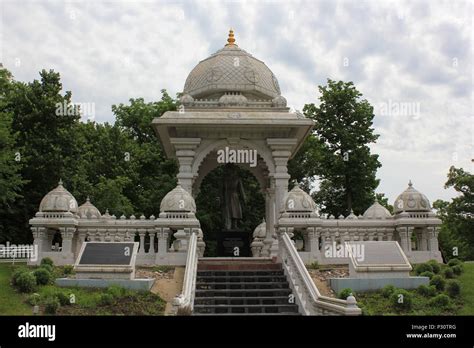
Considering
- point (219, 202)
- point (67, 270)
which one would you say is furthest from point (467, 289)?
point (219, 202)

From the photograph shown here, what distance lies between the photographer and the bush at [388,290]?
15386mm

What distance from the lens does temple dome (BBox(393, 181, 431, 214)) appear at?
1995 centimetres

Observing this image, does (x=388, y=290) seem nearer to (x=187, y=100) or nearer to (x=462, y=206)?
(x=187, y=100)

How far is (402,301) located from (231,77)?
13810 millimetres

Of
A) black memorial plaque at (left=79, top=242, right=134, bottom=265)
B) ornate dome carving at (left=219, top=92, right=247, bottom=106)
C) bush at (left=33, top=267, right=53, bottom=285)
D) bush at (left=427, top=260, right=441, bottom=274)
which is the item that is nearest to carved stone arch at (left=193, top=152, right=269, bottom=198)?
ornate dome carving at (left=219, top=92, right=247, bottom=106)

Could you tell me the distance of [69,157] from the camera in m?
29.7

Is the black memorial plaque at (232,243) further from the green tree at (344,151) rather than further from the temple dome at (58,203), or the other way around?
the green tree at (344,151)

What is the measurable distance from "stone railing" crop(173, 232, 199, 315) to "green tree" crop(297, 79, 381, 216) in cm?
1826

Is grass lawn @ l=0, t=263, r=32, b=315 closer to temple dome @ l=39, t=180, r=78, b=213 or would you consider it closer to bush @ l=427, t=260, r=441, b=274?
temple dome @ l=39, t=180, r=78, b=213

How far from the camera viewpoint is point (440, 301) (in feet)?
49.0
